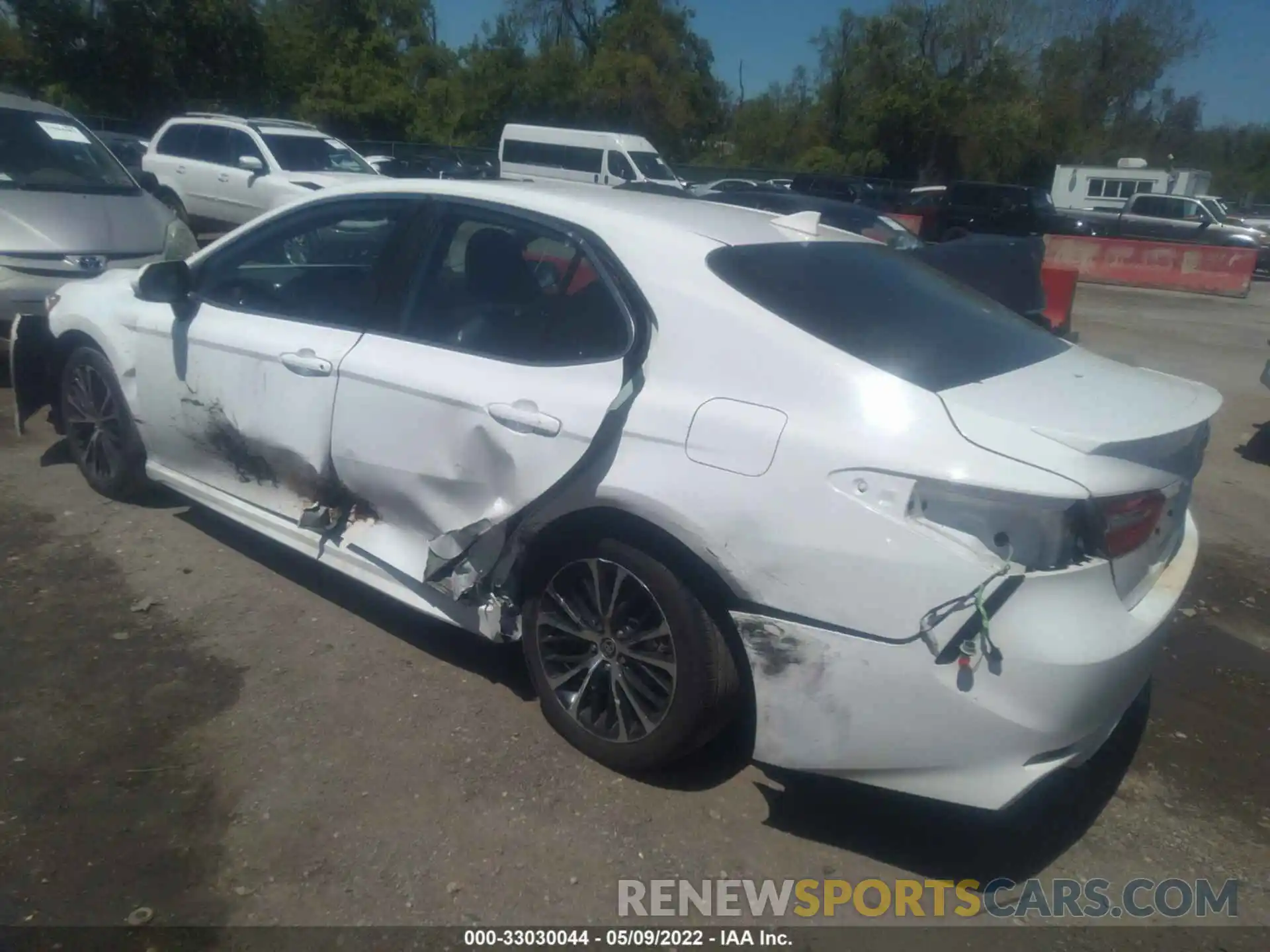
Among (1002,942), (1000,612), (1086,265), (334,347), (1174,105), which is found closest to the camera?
(1000,612)

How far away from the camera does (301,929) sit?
103 inches

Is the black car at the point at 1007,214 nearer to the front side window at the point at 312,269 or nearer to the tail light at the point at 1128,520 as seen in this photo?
the front side window at the point at 312,269

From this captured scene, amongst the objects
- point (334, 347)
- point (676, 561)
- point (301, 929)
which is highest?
point (334, 347)

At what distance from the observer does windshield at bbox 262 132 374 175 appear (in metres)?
14.3

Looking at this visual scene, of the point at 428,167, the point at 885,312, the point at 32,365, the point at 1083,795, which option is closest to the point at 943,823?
the point at 1083,795

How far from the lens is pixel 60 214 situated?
7.32 metres

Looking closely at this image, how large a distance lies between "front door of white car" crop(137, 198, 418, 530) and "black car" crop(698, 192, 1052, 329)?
5.07 m

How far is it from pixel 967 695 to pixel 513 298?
2.01 m

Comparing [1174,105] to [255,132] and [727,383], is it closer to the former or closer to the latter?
[255,132]

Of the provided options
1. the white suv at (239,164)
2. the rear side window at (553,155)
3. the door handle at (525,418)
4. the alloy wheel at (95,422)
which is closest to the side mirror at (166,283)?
the alloy wheel at (95,422)

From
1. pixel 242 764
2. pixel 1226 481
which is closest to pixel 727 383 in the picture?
pixel 242 764

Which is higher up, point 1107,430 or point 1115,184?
point 1115,184

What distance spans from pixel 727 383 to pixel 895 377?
45 centimetres

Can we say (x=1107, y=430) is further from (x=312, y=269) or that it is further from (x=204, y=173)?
(x=204, y=173)
